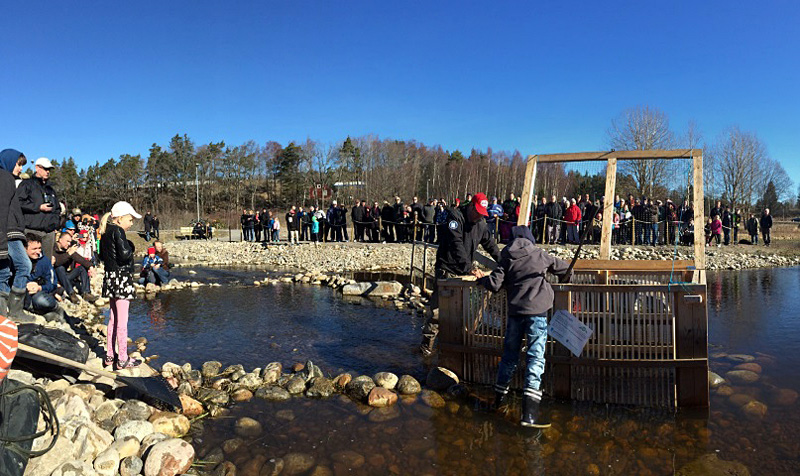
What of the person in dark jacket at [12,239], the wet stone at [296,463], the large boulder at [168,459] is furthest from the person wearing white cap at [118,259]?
the wet stone at [296,463]

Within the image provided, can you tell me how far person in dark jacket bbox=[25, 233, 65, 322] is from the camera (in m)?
7.65

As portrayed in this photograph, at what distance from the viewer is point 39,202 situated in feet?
23.5

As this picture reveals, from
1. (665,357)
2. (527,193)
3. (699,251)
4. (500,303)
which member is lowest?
(665,357)

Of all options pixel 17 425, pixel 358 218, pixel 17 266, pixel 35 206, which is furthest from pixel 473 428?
pixel 358 218

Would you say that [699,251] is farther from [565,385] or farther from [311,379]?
[311,379]

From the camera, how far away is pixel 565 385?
5.63 meters

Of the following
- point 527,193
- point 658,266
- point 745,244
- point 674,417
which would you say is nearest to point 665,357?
point 674,417

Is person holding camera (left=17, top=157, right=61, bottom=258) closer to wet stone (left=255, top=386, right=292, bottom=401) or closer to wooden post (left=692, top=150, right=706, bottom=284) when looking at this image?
wet stone (left=255, top=386, right=292, bottom=401)

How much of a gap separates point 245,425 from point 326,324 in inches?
203

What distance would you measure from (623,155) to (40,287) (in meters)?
8.89

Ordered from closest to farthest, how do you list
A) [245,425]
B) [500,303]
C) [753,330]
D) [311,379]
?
[245,425] < [500,303] < [311,379] < [753,330]

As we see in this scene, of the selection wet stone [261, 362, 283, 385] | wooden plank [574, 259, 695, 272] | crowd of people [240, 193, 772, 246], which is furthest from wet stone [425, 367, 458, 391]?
crowd of people [240, 193, 772, 246]

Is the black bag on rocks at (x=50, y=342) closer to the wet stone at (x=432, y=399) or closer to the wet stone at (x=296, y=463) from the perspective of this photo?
the wet stone at (x=296, y=463)

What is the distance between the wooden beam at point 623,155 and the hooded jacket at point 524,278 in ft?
8.01
